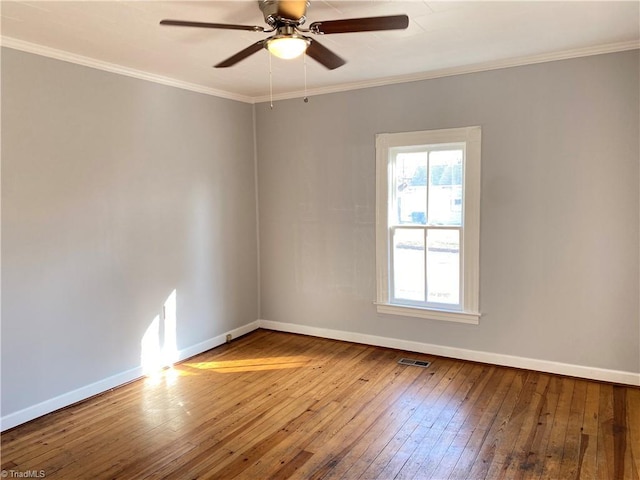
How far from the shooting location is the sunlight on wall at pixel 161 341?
A: 4.07m

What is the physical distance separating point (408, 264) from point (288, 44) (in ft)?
8.66

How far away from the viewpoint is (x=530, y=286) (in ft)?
12.8

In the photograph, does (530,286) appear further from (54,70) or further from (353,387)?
(54,70)

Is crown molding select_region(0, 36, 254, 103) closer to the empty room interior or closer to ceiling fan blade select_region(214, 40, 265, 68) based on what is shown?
the empty room interior

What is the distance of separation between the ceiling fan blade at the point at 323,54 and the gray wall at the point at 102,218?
186 cm

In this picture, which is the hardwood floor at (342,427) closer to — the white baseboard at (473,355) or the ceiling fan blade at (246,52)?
the white baseboard at (473,355)

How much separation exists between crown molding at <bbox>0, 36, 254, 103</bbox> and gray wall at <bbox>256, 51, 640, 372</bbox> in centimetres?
90

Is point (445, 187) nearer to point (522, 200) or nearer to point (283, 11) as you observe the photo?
point (522, 200)

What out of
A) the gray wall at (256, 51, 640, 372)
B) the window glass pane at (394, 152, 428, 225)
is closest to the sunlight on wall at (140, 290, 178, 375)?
the gray wall at (256, 51, 640, 372)

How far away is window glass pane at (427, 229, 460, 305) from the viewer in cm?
424

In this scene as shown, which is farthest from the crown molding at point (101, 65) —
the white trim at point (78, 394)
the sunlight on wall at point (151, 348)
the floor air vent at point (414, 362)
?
the floor air vent at point (414, 362)

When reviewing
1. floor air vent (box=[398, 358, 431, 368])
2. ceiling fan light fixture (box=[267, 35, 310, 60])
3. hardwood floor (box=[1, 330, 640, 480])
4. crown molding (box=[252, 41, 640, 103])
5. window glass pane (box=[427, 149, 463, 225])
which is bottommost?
hardwood floor (box=[1, 330, 640, 480])

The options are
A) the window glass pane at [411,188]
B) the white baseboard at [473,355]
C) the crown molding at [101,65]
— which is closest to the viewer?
the crown molding at [101,65]

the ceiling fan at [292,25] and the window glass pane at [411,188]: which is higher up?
the ceiling fan at [292,25]
